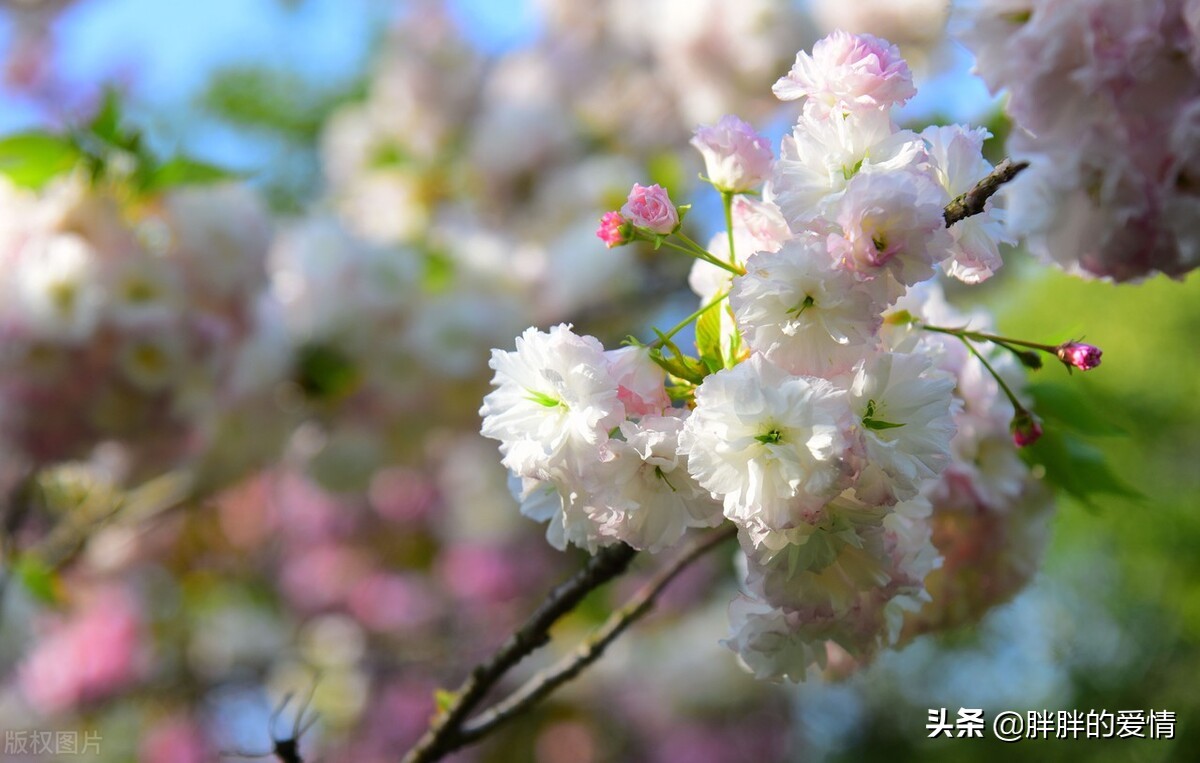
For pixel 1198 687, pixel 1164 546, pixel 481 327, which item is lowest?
pixel 1198 687

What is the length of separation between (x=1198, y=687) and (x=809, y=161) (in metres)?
2.46

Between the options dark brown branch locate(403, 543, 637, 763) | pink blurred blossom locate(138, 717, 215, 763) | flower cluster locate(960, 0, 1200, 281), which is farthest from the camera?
pink blurred blossom locate(138, 717, 215, 763)

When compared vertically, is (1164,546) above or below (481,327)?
below

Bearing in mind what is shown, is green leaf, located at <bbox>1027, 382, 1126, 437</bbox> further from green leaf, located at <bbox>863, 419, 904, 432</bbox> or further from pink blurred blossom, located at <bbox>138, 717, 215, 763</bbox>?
pink blurred blossom, located at <bbox>138, 717, 215, 763</bbox>

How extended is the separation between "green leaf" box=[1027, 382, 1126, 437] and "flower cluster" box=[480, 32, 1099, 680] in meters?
0.15

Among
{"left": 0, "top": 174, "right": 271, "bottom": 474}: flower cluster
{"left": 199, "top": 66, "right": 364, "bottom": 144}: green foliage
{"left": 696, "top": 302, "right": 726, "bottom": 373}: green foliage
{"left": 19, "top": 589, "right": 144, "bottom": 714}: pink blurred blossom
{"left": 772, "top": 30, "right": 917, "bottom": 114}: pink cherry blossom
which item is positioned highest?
{"left": 199, "top": 66, "right": 364, "bottom": 144}: green foliage

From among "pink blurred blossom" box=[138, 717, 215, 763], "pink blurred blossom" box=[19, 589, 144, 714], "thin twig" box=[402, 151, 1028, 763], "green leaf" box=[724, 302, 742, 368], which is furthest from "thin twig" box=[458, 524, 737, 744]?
"pink blurred blossom" box=[138, 717, 215, 763]

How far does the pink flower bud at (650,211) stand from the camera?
35 cm

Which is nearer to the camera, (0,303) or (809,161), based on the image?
(809,161)

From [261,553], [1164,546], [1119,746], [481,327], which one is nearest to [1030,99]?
[481,327]

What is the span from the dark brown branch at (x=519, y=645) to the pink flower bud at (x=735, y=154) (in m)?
0.15

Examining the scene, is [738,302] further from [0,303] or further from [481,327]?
[481,327]

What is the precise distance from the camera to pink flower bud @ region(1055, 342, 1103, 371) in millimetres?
349

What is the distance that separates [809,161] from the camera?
34 cm
